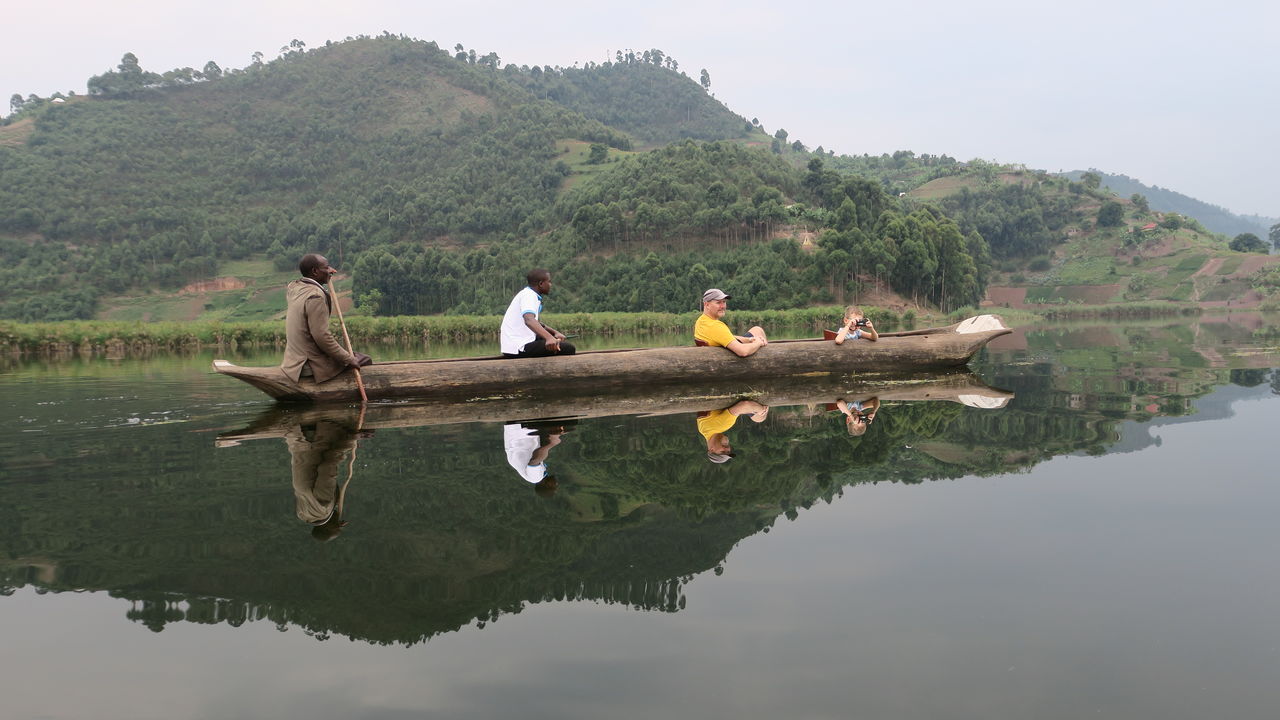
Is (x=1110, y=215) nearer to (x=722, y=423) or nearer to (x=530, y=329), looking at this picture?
(x=530, y=329)

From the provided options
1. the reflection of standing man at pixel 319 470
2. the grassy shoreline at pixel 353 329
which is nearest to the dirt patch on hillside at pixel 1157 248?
the grassy shoreline at pixel 353 329

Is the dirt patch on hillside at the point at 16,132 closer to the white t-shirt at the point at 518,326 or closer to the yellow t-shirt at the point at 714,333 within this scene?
the white t-shirt at the point at 518,326

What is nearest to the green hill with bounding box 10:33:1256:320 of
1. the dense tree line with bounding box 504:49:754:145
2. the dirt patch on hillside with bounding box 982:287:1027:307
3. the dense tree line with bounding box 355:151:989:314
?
the dense tree line with bounding box 355:151:989:314

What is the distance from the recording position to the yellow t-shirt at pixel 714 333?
1067cm

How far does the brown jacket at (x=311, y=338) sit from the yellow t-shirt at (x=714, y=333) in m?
4.65

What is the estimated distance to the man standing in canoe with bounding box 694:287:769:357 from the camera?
34.4 feet

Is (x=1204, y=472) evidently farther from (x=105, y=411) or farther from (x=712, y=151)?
(x=712, y=151)

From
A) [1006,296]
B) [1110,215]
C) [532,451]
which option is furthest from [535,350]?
[1110,215]

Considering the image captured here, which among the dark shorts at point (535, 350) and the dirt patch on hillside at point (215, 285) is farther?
the dirt patch on hillside at point (215, 285)

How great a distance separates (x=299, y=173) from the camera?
110 metres

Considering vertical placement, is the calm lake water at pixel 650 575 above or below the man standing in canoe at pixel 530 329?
below

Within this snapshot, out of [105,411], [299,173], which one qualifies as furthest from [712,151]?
[105,411]

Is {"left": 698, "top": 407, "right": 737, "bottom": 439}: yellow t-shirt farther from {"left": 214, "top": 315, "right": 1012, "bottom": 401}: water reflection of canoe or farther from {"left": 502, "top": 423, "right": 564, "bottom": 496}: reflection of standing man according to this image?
{"left": 214, "top": 315, "right": 1012, "bottom": 401}: water reflection of canoe

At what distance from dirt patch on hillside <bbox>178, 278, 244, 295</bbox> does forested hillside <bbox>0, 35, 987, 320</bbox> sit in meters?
1.86
